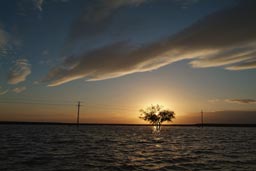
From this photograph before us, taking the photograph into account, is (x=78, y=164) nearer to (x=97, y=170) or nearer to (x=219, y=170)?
(x=97, y=170)

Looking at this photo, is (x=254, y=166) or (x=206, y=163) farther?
(x=206, y=163)

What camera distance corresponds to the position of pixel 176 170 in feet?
66.0

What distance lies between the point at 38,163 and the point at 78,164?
3.53 metres

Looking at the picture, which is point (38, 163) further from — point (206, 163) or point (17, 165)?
point (206, 163)

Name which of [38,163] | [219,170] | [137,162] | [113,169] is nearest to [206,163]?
[219,170]

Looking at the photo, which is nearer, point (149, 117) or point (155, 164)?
point (155, 164)

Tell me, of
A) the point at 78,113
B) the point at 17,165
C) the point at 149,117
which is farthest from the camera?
the point at 78,113

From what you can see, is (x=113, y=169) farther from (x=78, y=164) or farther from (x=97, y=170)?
(x=78, y=164)

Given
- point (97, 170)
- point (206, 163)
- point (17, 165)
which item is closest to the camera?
point (97, 170)

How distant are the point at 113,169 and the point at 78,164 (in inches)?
143

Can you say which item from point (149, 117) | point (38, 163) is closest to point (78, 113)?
point (149, 117)

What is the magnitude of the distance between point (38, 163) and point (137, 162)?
8596mm

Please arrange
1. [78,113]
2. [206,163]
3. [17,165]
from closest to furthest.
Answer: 1. [17,165]
2. [206,163]
3. [78,113]

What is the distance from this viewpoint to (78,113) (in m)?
184
